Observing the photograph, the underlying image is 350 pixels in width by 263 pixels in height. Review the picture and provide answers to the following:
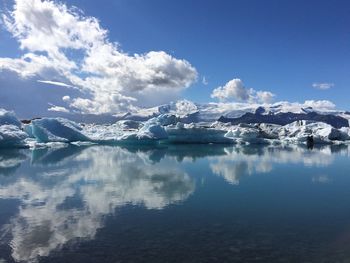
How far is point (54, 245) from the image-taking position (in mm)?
7641

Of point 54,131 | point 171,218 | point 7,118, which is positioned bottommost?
point 171,218

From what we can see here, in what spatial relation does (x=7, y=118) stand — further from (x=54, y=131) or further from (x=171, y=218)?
(x=171, y=218)

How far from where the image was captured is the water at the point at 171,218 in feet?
24.0

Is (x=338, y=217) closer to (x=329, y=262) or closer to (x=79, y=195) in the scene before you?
(x=329, y=262)

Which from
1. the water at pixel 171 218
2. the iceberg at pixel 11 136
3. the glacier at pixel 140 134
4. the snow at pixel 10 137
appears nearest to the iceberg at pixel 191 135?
the glacier at pixel 140 134

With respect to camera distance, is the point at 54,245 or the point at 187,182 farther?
the point at 187,182

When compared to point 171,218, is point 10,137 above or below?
above

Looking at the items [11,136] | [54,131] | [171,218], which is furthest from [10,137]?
[171,218]

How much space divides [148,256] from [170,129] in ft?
136

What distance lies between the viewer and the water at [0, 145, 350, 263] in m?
7.32

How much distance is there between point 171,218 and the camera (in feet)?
32.2

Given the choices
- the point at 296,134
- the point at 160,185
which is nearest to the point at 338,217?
the point at 160,185

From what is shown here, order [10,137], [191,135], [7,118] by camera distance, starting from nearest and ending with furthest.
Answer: [10,137], [7,118], [191,135]

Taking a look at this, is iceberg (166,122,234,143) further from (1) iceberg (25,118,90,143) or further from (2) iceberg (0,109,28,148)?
(2) iceberg (0,109,28,148)
